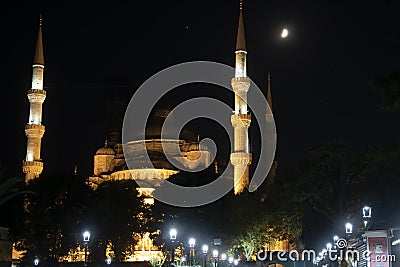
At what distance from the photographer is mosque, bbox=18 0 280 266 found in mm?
50750

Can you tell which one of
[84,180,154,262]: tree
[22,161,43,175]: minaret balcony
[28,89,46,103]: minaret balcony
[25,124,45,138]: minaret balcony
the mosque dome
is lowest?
[84,180,154,262]: tree

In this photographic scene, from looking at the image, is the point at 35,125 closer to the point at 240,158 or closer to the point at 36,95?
the point at 36,95

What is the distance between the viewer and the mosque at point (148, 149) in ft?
167

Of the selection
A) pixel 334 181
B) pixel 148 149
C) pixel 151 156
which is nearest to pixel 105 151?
pixel 148 149

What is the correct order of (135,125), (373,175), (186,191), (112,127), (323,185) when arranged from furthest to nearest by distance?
(112,127) → (135,125) → (186,191) → (373,175) → (323,185)

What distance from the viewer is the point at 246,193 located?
45406 millimetres

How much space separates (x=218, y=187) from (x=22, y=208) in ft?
61.9

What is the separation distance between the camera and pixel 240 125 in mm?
50188

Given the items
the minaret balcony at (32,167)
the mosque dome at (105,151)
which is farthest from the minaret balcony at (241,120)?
the mosque dome at (105,151)

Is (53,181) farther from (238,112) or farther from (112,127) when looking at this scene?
(112,127)

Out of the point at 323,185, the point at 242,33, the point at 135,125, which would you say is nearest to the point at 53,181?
the point at 323,185

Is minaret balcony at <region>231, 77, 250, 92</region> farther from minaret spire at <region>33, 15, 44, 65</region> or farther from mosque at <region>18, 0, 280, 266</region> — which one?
minaret spire at <region>33, 15, 44, 65</region>

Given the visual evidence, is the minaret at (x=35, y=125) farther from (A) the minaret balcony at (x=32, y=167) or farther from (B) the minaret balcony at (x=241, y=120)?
(B) the minaret balcony at (x=241, y=120)

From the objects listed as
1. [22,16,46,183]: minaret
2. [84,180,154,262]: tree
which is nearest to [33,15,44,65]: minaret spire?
[22,16,46,183]: minaret
